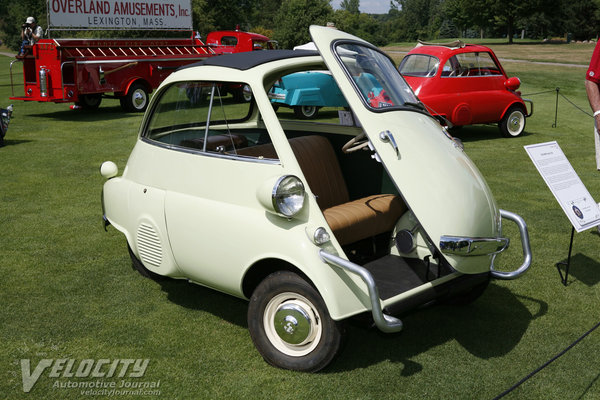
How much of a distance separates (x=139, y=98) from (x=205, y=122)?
12618 mm

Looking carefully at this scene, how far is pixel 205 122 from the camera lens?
4.36 meters

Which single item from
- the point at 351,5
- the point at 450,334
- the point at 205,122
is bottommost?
the point at 450,334

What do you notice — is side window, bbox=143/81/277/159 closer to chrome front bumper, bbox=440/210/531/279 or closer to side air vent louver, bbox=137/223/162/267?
side air vent louver, bbox=137/223/162/267

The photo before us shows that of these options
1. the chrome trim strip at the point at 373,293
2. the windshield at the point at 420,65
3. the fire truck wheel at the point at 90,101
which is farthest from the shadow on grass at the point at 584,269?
the fire truck wheel at the point at 90,101

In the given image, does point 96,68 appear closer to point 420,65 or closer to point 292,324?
point 420,65

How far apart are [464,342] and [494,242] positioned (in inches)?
33.8

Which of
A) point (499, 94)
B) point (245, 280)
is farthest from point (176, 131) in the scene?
point (499, 94)

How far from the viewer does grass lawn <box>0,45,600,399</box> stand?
3668 millimetres

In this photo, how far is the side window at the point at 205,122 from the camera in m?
4.24

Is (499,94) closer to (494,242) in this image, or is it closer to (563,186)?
(563,186)

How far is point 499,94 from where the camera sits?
1238 centimetres

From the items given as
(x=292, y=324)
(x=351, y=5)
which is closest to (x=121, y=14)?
(x=292, y=324)

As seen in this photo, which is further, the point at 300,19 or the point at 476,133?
the point at 300,19

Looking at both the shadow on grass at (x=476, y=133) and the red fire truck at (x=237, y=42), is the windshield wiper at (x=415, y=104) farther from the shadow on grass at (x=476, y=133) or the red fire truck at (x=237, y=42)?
the red fire truck at (x=237, y=42)
